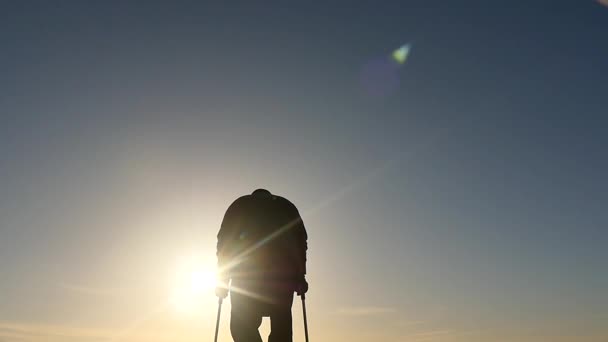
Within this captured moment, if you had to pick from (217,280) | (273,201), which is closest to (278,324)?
(217,280)

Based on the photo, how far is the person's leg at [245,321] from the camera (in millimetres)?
8133

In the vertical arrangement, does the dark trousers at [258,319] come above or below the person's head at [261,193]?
below

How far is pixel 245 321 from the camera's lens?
815 cm

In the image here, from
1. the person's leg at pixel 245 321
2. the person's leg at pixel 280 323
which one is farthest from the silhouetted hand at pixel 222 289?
the person's leg at pixel 280 323

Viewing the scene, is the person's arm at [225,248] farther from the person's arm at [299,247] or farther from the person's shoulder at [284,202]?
the person's arm at [299,247]

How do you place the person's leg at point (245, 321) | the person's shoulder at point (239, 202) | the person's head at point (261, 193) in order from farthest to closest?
1. the person's shoulder at point (239, 202)
2. the person's head at point (261, 193)
3. the person's leg at point (245, 321)

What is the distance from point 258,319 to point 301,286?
876 millimetres

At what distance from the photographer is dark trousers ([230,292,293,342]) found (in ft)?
26.7

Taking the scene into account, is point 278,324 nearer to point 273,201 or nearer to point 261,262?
point 261,262

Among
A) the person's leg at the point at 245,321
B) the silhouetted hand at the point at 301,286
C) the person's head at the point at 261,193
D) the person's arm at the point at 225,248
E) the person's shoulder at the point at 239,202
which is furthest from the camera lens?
the person's shoulder at the point at 239,202

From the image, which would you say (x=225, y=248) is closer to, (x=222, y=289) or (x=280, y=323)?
(x=222, y=289)

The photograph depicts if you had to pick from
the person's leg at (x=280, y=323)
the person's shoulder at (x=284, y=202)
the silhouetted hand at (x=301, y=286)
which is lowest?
the person's leg at (x=280, y=323)

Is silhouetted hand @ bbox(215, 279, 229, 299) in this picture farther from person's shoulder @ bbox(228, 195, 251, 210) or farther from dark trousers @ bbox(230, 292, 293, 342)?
person's shoulder @ bbox(228, 195, 251, 210)

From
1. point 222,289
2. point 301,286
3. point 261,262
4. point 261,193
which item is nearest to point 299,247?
point 301,286
